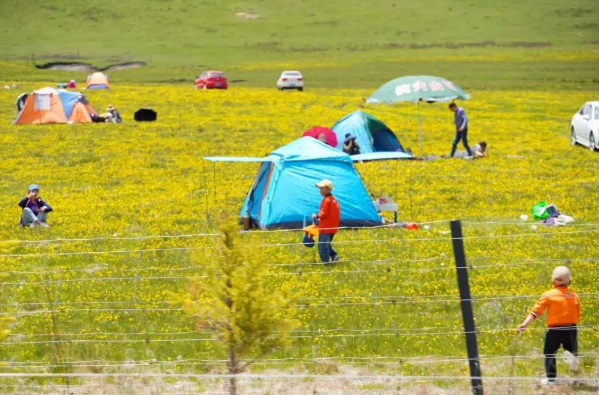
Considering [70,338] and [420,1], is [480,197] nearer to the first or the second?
[70,338]

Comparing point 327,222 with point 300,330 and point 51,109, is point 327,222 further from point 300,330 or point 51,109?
point 51,109

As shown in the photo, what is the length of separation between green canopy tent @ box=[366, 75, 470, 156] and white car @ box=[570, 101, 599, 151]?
6713 millimetres

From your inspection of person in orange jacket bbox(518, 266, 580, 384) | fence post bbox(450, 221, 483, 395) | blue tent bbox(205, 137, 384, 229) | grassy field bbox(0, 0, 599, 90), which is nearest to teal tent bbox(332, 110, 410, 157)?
blue tent bbox(205, 137, 384, 229)

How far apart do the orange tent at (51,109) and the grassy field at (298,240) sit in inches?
66.3

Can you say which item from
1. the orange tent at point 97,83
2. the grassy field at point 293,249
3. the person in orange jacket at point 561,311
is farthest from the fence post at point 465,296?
the orange tent at point 97,83

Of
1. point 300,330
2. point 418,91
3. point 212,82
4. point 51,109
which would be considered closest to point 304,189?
point 300,330

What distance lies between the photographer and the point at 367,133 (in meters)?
31.3

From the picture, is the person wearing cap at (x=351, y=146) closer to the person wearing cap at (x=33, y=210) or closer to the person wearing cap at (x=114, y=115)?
the person wearing cap at (x=33, y=210)

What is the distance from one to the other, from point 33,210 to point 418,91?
12.2m

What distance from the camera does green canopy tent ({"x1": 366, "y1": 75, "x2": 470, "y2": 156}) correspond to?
91.2ft

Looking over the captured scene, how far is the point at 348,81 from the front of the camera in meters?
73.8

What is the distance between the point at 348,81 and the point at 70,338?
2479 inches

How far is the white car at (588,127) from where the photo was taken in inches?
1287

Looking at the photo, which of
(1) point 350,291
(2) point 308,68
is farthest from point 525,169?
(2) point 308,68
